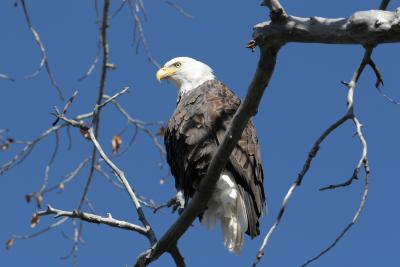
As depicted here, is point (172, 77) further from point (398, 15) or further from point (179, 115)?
point (398, 15)

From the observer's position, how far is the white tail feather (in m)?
5.08

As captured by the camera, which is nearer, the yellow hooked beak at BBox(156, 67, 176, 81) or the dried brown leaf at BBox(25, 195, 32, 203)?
the dried brown leaf at BBox(25, 195, 32, 203)

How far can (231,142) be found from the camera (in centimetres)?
360

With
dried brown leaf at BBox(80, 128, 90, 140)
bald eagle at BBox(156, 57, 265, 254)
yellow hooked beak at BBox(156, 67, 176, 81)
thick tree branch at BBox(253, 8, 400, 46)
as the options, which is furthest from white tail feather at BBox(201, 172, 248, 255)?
thick tree branch at BBox(253, 8, 400, 46)

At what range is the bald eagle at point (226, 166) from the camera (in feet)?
16.8

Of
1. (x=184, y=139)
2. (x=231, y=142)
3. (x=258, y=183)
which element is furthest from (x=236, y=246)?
(x=231, y=142)

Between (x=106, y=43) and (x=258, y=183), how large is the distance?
163 cm

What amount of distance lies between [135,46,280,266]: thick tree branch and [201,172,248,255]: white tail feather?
93 cm

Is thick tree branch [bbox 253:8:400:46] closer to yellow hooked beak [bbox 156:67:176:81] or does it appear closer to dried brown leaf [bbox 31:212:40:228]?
dried brown leaf [bbox 31:212:40:228]

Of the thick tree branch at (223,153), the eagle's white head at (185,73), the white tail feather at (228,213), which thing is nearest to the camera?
the thick tree branch at (223,153)

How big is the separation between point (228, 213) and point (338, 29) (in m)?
2.53

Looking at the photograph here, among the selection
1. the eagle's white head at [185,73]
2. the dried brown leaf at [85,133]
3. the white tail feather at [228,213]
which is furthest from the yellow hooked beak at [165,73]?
the dried brown leaf at [85,133]

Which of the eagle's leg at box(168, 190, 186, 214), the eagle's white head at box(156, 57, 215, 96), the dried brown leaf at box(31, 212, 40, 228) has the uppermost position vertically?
the eagle's white head at box(156, 57, 215, 96)

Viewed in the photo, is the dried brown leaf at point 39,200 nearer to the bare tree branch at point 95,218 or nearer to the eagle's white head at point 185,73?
the bare tree branch at point 95,218
